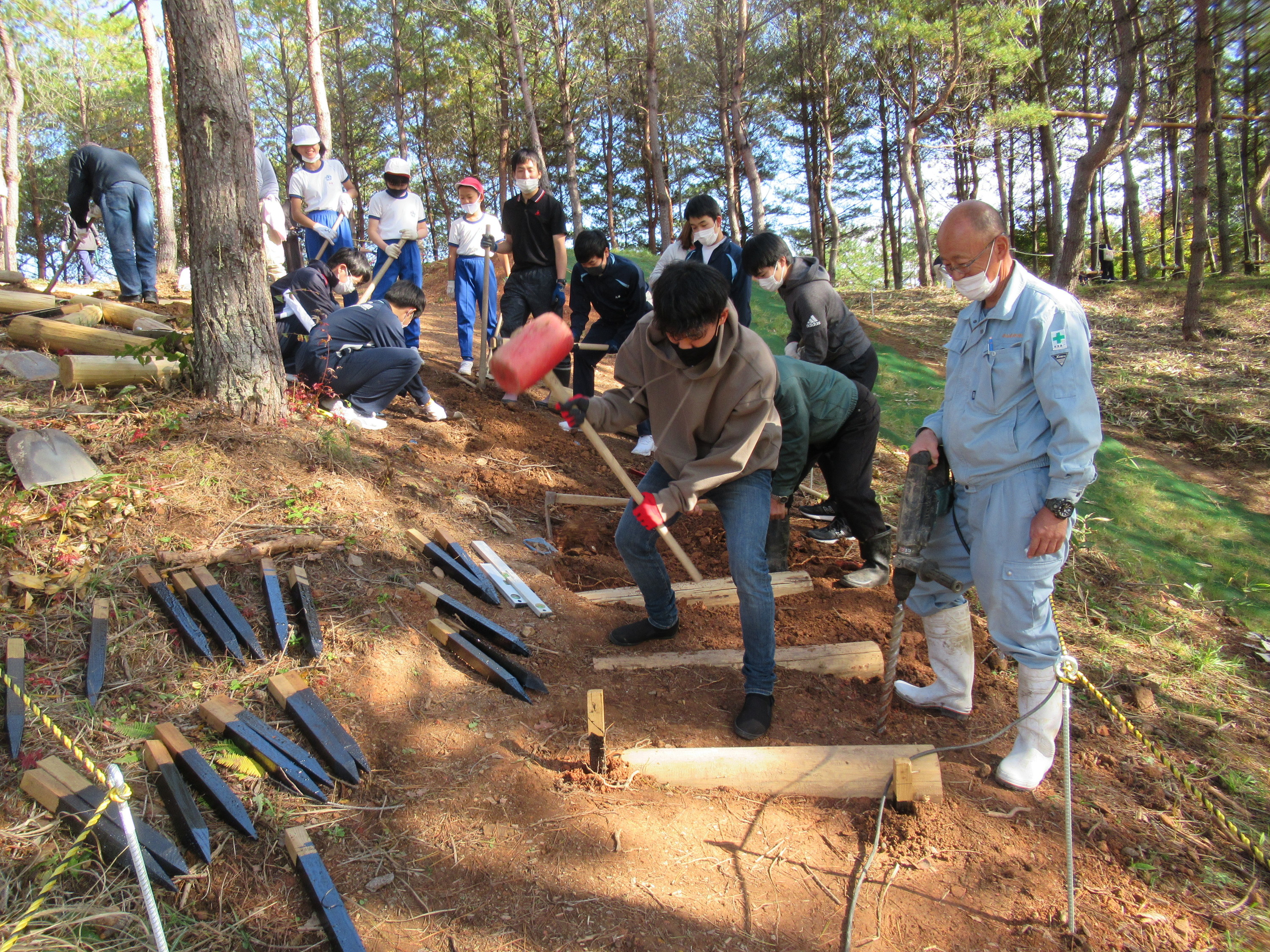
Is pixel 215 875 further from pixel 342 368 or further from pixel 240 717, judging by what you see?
pixel 342 368

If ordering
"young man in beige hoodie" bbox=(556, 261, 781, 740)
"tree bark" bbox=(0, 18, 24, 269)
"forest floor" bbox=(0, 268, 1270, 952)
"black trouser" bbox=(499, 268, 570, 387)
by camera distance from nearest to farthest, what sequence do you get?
1. "forest floor" bbox=(0, 268, 1270, 952)
2. "young man in beige hoodie" bbox=(556, 261, 781, 740)
3. "black trouser" bbox=(499, 268, 570, 387)
4. "tree bark" bbox=(0, 18, 24, 269)

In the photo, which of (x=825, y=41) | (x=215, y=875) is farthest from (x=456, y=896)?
(x=825, y=41)

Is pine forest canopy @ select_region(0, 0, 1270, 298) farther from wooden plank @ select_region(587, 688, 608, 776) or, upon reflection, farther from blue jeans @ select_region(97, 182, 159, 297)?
wooden plank @ select_region(587, 688, 608, 776)

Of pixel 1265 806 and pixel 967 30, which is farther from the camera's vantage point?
pixel 967 30

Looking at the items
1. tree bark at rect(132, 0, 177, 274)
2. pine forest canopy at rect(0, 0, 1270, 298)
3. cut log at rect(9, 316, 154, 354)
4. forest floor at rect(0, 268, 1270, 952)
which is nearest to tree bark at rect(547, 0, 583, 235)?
pine forest canopy at rect(0, 0, 1270, 298)

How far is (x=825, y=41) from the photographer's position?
2130 centimetres

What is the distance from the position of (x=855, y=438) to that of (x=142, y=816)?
371 centimetres

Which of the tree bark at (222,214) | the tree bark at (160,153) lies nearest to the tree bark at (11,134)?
the tree bark at (160,153)

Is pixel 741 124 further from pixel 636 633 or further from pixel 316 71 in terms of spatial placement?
pixel 636 633

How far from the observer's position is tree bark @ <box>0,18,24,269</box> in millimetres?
16516

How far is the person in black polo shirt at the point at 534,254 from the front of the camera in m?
6.65

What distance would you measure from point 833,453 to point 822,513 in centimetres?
148

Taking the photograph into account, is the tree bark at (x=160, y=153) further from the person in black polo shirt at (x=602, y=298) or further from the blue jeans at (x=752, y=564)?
the blue jeans at (x=752, y=564)

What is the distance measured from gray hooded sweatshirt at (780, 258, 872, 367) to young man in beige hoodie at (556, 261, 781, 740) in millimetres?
1635
